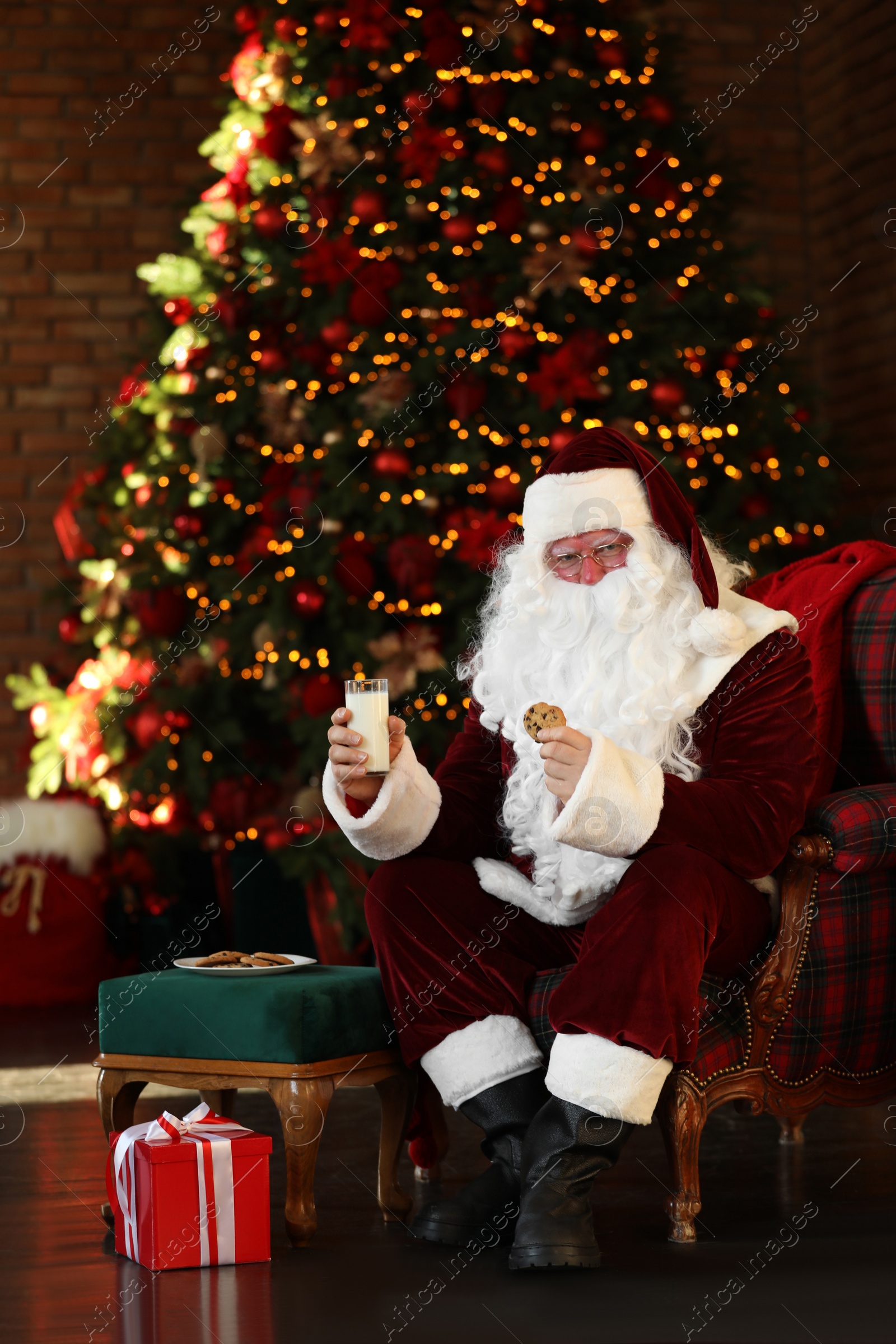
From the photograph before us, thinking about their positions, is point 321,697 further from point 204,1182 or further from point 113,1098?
point 204,1182

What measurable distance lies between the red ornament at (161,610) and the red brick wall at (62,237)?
1277 millimetres

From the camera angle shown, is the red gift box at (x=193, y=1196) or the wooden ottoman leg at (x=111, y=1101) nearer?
the red gift box at (x=193, y=1196)

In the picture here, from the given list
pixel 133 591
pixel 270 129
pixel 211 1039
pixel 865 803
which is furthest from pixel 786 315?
pixel 211 1039

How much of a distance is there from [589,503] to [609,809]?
2.09ft

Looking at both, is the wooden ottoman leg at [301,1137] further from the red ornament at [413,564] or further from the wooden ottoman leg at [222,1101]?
the red ornament at [413,564]

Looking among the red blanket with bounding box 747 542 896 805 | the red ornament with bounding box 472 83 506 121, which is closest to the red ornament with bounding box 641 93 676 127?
the red ornament with bounding box 472 83 506 121

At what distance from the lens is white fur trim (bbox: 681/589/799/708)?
246cm

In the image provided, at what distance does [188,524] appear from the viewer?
440 centimetres

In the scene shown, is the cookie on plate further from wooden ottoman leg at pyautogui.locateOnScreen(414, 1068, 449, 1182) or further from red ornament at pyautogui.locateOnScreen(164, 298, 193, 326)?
red ornament at pyautogui.locateOnScreen(164, 298, 193, 326)

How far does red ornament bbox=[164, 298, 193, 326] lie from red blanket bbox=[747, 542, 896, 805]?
2306 mm

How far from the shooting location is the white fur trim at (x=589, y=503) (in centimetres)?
259

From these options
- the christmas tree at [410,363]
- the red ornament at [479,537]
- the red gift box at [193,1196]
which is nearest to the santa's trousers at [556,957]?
the red gift box at [193,1196]

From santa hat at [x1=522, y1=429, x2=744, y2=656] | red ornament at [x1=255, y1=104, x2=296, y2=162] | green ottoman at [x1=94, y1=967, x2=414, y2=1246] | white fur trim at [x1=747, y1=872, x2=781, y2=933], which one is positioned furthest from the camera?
red ornament at [x1=255, y1=104, x2=296, y2=162]

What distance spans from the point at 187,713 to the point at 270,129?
1.71 meters
